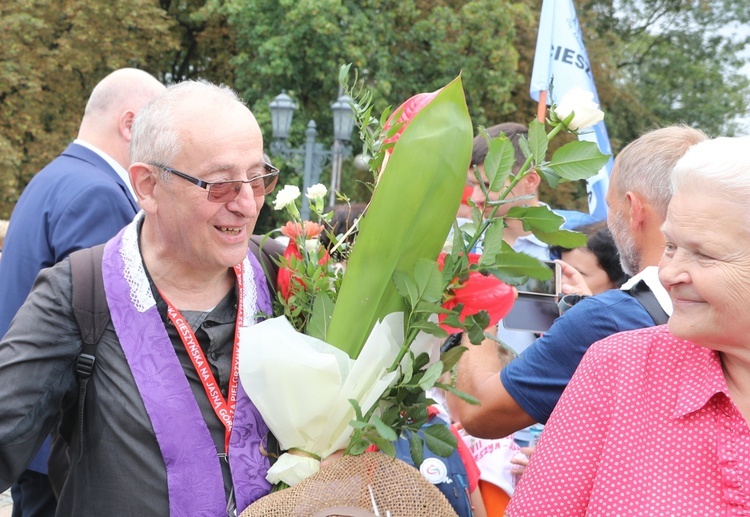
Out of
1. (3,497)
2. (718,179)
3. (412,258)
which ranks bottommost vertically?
(3,497)

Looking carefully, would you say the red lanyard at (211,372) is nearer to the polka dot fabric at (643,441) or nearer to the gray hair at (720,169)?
the polka dot fabric at (643,441)

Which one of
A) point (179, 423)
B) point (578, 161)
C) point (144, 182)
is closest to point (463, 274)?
→ point (578, 161)

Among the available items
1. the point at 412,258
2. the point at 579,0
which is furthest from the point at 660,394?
the point at 579,0

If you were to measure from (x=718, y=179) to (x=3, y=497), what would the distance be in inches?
255

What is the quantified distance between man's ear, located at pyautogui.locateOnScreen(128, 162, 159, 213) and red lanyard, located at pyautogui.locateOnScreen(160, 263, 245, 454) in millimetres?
250

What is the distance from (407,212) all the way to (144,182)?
78 cm

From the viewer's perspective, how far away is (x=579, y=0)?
22.7 metres

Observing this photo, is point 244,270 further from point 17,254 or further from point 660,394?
point 17,254

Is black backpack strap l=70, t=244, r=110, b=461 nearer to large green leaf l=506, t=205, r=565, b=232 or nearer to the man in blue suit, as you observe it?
large green leaf l=506, t=205, r=565, b=232

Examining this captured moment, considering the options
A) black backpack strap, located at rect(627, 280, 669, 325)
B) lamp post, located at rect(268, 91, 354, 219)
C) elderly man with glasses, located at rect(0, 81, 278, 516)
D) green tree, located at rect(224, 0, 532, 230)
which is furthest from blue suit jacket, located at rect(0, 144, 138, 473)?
green tree, located at rect(224, 0, 532, 230)

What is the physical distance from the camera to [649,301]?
8.28 feet

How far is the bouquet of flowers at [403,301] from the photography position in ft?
6.43

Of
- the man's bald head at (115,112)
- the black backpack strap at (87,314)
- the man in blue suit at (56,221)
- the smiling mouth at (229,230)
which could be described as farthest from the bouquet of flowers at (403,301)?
the man's bald head at (115,112)

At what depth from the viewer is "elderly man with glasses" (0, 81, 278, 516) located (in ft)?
7.26
